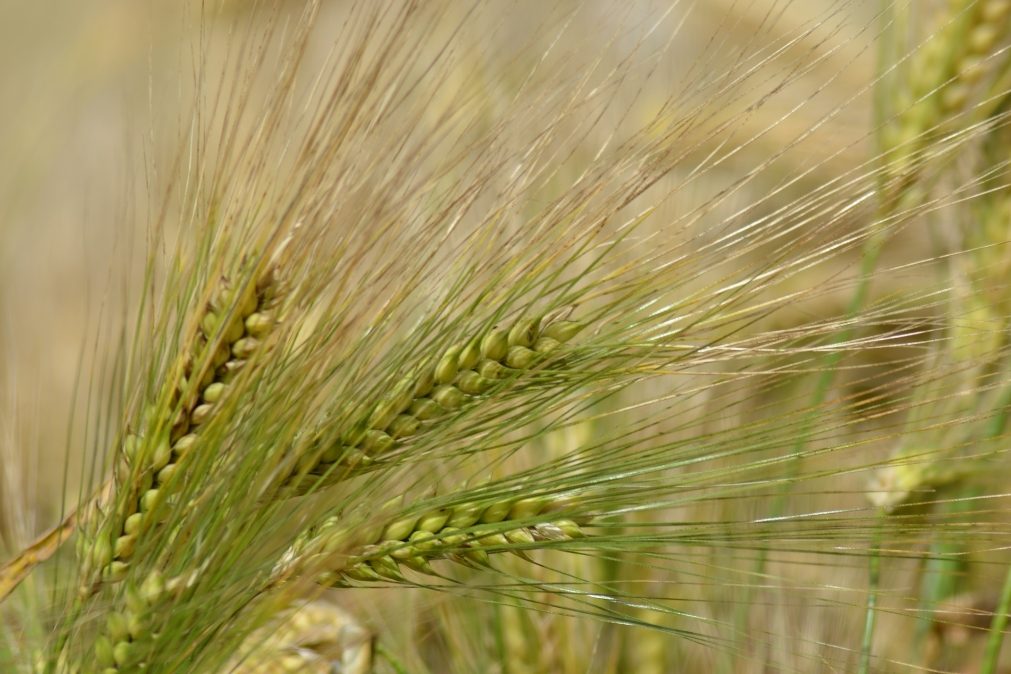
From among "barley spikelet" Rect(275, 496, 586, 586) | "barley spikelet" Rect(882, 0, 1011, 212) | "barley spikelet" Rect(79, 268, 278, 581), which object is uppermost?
"barley spikelet" Rect(882, 0, 1011, 212)

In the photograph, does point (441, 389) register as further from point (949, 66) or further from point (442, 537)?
point (949, 66)

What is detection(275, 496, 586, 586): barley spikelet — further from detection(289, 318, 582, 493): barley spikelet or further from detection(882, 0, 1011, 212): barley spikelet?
detection(882, 0, 1011, 212): barley spikelet

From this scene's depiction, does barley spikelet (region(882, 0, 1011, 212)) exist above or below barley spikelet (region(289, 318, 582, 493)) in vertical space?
above

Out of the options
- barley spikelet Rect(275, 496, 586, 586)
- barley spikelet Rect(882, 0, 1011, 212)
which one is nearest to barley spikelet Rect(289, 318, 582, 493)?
barley spikelet Rect(275, 496, 586, 586)

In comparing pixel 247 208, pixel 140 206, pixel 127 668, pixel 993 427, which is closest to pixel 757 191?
pixel 993 427

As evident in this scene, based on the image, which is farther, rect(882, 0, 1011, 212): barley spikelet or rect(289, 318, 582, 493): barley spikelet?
rect(882, 0, 1011, 212): barley spikelet

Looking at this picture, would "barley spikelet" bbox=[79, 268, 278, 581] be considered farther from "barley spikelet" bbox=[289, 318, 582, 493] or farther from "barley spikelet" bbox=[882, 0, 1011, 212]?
"barley spikelet" bbox=[882, 0, 1011, 212]

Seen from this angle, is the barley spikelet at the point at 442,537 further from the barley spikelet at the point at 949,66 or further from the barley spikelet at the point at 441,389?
the barley spikelet at the point at 949,66

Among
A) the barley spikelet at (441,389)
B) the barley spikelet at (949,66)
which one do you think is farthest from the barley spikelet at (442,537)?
the barley spikelet at (949,66)

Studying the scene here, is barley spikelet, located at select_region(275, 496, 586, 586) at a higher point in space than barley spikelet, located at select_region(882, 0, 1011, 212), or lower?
lower

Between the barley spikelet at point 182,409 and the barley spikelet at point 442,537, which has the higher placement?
the barley spikelet at point 182,409

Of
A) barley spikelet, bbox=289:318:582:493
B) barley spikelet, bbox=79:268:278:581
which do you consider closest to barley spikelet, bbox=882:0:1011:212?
barley spikelet, bbox=289:318:582:493
